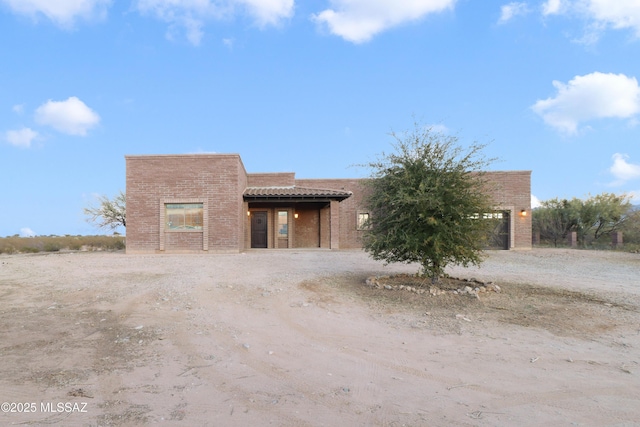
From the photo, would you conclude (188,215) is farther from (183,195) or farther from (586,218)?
(586,218)

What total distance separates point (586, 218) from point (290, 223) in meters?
21.2

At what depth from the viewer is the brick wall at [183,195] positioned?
16.9m

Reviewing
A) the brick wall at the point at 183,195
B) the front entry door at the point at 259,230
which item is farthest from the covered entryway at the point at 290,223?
the brick wall at the point at 183,195

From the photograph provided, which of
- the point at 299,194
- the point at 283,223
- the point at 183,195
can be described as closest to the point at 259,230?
the point at 283,223

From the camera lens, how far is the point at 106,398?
3.39m

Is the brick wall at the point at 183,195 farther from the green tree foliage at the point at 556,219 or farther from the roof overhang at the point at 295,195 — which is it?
the green tree foliage at the point at 556,219

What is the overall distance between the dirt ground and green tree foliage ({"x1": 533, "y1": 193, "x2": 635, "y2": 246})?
2040 centimetres

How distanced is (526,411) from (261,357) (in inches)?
111

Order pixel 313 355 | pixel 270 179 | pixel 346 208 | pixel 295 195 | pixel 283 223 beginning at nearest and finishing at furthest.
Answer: pixel 313 355, pixel 295 195, pixel 270 179, pixel 283 223, pixel 346 208

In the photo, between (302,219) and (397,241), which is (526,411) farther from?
(302,219)

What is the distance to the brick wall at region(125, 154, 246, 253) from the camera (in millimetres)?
Result: 16922

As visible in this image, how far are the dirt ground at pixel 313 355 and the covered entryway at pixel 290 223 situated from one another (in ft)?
38.8

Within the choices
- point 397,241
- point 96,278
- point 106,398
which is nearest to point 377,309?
point 397,241

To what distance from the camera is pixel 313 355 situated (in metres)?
4.58
